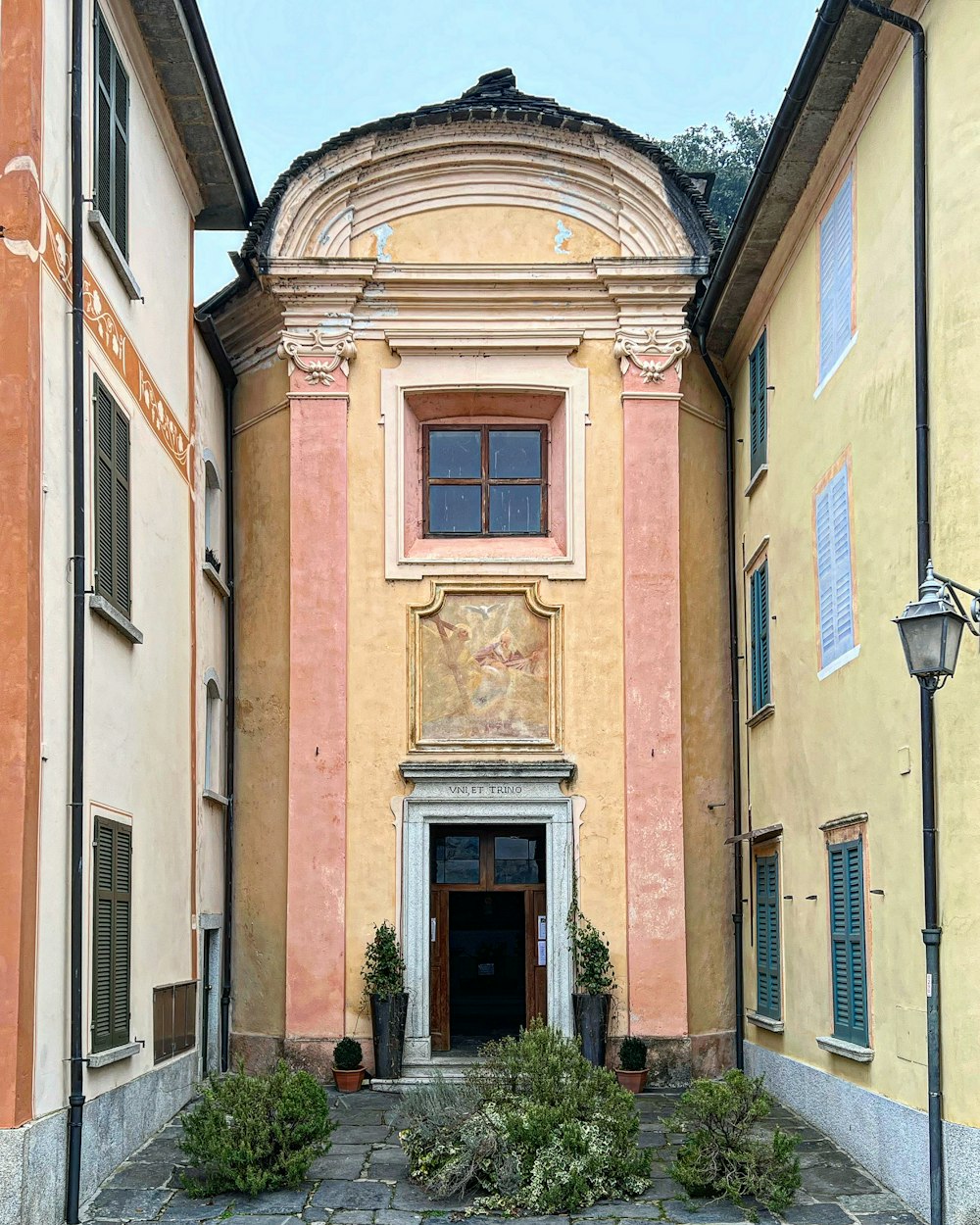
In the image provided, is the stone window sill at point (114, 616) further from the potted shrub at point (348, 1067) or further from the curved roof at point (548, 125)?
the curved roof at point (548, 125)

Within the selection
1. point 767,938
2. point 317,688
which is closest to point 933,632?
point 767,938

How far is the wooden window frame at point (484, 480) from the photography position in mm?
16594

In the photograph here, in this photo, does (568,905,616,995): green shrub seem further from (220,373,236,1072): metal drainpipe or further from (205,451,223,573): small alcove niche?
(205,451,223,573): small alcove niche

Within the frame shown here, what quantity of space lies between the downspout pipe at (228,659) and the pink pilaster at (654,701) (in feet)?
13.5

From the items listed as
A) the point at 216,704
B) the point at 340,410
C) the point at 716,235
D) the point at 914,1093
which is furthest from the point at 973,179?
the point at 216,704

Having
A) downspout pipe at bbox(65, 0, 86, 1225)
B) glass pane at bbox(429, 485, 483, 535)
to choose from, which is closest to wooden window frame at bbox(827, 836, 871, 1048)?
downspout pipe at bbox(65, 0, 86, 1225)

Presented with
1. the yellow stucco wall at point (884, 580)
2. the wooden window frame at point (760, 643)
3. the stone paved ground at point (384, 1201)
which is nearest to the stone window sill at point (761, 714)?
the wooden window frame at point (760, 643)

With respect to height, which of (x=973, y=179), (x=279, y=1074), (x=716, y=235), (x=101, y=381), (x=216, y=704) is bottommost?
(x=279, y=1074)

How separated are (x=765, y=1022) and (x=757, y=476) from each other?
523 centimetres

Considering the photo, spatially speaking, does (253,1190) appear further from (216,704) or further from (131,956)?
(216,704)

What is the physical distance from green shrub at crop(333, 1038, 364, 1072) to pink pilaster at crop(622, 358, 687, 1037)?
2714 mm

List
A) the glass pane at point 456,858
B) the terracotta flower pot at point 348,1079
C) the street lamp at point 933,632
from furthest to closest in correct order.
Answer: the glass pane at point 456,858 < the terracotta flower pot at point 348,1079 < the street lamp at point 933,632

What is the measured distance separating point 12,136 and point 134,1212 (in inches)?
273

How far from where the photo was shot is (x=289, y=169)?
648 inches
